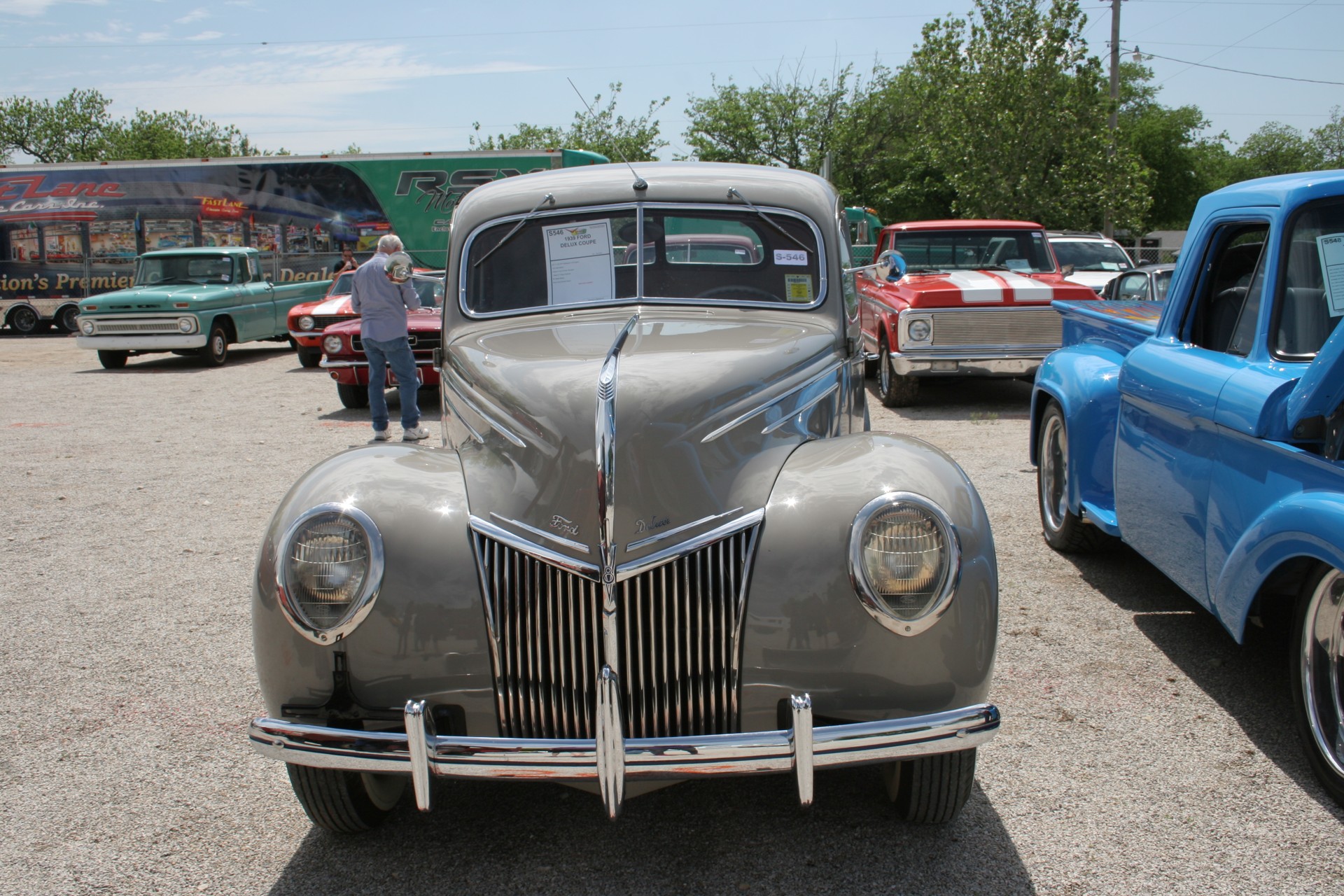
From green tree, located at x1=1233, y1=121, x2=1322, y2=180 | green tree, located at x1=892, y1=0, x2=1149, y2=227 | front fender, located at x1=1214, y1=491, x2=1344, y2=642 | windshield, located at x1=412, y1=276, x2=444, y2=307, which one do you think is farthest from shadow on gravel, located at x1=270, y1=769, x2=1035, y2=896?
green tree, located at x1=1233, y1=121, x2=1322, y2=180

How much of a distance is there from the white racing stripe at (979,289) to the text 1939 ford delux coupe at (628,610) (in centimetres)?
760

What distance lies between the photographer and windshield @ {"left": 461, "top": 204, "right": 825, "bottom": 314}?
387cm

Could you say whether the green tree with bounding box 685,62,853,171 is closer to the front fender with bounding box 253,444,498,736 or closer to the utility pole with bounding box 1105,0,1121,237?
the utility pole with bounding box 1105,0,1121,237

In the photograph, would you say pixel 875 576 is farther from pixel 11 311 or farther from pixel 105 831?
pixel 11 311

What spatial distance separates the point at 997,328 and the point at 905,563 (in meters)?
8.03

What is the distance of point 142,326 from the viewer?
15281 mm

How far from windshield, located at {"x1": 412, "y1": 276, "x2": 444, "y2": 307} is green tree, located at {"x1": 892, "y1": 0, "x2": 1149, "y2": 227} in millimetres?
16032

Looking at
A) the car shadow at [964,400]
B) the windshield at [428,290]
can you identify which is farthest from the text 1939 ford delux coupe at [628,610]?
the windshield at [428,290]

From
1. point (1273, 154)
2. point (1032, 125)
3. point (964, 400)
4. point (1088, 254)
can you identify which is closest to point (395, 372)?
point (964, 400)

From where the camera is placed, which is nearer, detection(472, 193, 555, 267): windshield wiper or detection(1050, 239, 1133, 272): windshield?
detection(472, 193, 555, 267): windshield wiper

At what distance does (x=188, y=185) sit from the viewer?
20.6 meters

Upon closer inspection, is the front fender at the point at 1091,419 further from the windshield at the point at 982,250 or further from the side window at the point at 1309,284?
the windshield at the point at 982,250

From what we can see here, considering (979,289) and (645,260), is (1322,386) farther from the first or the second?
(979,289)

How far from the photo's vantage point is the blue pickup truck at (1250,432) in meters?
2.89
